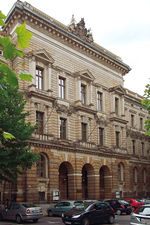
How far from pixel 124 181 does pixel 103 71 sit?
16.0 metres

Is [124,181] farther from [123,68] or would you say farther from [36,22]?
[36,22]

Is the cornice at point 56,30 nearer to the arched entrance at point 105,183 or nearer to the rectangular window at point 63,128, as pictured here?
the rectangular window at point 63,128

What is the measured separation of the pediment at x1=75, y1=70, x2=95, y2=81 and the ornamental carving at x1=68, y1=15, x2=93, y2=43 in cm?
475

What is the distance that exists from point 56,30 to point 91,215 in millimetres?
23079

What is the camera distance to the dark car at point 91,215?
1889 centimetres

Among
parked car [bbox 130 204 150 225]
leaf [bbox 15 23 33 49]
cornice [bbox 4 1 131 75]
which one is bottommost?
parked car [bbox 130 204 150 225]

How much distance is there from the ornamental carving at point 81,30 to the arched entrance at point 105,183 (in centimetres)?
1758

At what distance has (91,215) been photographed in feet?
63.8

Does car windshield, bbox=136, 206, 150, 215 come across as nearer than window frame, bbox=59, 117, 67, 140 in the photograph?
Yes

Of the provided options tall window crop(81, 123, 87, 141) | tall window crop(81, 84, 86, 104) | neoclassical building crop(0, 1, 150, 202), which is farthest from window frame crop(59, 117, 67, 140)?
tall window crop(81, 84, 86, 104)

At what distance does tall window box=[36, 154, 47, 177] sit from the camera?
104 ft

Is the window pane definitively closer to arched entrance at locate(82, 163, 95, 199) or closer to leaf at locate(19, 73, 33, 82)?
arched entrance at locate(82, 163, 95, 199)

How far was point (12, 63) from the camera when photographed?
106 ft

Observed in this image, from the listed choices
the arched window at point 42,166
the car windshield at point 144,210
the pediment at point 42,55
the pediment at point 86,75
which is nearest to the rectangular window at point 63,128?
the arched window at point 42,166
